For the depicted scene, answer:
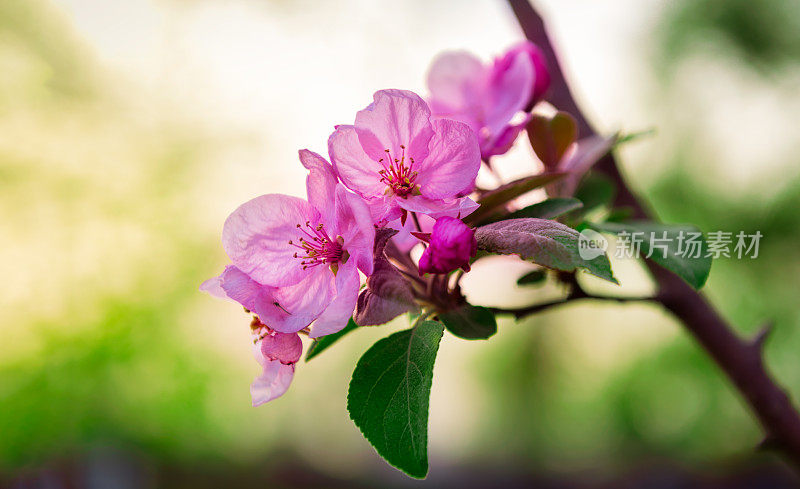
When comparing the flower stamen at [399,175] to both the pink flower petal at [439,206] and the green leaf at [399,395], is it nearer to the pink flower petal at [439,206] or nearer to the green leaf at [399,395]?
the pink flower petal at [439,206]

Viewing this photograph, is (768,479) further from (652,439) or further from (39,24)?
(39,24)

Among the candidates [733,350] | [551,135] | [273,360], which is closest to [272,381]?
[273,360]

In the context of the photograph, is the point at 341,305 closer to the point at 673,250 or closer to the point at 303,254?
the point at 303,254

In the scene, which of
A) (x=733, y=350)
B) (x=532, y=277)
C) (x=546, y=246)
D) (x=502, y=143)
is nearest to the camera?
(x=546, y=246)

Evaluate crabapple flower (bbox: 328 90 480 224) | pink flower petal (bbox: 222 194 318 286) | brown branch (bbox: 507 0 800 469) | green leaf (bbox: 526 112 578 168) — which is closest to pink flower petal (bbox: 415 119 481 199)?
crabapple flower (bbox: 328 90 480 224)

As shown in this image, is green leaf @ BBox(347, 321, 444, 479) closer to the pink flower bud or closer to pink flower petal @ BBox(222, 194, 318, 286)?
pink flower petal @ BBox(222, 194, 318, 286)

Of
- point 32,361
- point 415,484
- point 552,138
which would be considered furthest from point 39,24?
point 552,138
